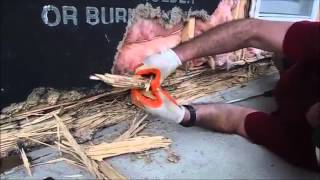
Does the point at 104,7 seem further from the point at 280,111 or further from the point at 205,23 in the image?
the point at 280,111

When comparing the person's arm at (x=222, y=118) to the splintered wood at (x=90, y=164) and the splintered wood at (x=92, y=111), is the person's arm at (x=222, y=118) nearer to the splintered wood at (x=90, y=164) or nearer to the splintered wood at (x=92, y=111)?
the splintered wood at (x=92, y=111)

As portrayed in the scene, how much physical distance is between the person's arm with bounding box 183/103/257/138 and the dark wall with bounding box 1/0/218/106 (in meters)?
0.54

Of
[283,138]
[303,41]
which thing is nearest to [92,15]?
[303,41]

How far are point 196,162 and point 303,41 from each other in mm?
697

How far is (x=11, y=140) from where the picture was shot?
1546 mm

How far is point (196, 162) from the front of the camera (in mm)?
1611

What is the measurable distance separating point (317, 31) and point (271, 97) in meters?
0.92

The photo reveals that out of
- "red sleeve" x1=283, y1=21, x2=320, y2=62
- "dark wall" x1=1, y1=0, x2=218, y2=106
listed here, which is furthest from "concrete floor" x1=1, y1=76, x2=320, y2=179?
"red sleeve" x1=283, y1=21, x2=320, y2=62

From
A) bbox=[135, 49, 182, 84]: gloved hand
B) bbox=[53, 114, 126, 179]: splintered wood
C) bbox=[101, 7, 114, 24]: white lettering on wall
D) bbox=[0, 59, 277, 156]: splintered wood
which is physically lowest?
bbox=[53, 114, 126, 179]: splintered wood

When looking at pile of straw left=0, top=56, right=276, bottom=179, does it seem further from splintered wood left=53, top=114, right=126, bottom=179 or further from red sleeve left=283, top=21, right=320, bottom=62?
red sleeve left=283, top=21, right=320, bottom=62

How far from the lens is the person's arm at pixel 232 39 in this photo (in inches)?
66.0

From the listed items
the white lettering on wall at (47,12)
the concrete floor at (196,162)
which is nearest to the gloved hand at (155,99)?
the concrete floor at (196,162)

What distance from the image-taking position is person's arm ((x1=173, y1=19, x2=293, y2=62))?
1676mm

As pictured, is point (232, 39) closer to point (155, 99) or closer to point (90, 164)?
point (155, 99)
